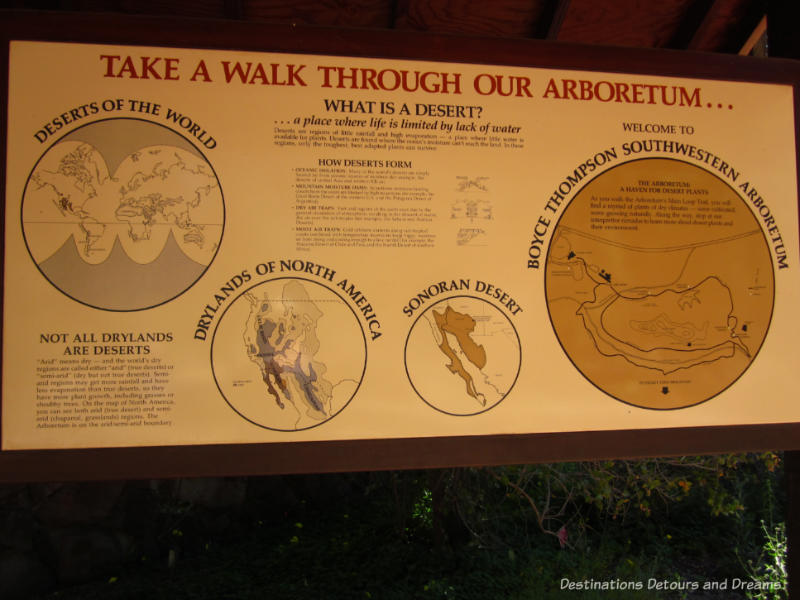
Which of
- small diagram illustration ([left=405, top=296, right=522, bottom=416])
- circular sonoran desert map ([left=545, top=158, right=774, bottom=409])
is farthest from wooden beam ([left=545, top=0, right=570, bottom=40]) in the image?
small diagram illustration ([left=405, top=296, right=522, bottom=416])

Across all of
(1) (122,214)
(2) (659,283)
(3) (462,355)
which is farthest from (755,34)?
(1) (122,214)

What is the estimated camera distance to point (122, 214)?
2.08 metres

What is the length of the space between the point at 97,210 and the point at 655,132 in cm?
237

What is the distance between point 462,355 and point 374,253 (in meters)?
0.55

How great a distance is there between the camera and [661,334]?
7.58 ft

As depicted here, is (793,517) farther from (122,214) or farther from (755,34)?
(122,214)

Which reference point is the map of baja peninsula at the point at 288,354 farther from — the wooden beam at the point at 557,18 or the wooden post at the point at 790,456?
the wooden post at the point at 790,456

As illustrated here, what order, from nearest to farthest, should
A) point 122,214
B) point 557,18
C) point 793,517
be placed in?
1. point 122,214
2. point 793,517
3. point 557,18

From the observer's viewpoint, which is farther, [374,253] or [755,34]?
[755,34]

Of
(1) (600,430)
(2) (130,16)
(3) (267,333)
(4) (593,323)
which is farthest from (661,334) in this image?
(2) (130,16)

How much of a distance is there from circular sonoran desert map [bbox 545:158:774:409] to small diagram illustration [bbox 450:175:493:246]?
31 centimetres

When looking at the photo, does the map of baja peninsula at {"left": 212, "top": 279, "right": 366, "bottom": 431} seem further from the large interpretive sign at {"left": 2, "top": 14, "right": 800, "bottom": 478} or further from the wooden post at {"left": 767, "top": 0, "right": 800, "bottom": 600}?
the wooden post at {"left": 767, "top": 0, "right": 800, "bottom": 600}

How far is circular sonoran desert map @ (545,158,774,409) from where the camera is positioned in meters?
2.27

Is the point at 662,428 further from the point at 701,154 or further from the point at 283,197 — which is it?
the point at 283,197
